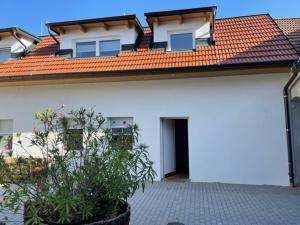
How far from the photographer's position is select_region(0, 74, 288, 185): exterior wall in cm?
974

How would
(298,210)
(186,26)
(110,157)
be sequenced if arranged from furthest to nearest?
(186,26) → (298,210) → (110,157)

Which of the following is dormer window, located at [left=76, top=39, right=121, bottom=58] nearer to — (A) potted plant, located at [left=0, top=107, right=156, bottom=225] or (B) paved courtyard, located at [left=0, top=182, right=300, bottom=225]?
(B) paved courtyard, located at [left=0, top=182, right=300, bottom=225]

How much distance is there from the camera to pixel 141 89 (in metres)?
10.8

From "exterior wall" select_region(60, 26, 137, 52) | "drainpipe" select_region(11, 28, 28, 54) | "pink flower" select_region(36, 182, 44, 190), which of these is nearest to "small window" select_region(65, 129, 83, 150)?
"pink flower" select_region(36, 182, 44, 190)

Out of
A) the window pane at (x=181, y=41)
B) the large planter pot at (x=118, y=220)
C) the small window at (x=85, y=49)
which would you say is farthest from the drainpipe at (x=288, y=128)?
the small window at (x=85, y=49)

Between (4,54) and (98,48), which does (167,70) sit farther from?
(4,54)

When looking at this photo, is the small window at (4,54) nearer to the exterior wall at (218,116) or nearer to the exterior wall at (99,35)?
the exterior wall at (99,35)

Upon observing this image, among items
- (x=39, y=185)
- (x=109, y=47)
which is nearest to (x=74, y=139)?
(x=39, y=185)

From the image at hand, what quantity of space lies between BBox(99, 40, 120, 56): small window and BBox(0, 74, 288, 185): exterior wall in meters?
1.78

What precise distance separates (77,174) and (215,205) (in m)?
4.28

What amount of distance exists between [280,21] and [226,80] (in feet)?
24.5

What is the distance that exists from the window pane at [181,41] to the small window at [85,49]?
3321 mm

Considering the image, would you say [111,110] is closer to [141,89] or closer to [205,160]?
[141,89]

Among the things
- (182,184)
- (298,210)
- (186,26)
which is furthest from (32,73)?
(298,210)
